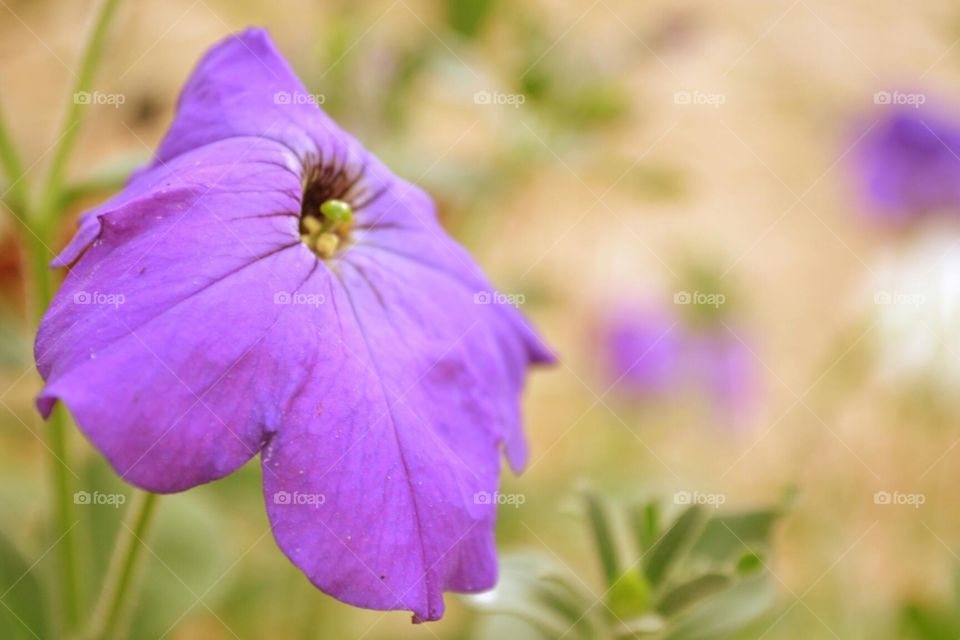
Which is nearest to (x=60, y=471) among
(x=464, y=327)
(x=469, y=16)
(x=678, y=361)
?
(x=464, y=327)

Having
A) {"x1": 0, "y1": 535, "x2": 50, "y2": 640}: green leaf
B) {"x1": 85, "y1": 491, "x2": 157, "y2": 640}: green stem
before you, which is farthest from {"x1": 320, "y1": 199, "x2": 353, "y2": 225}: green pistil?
{"x1": 0, "y1": 535, "x2": 50, "y2": 640}: green leaf

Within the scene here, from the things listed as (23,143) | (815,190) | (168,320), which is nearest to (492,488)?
(168,320)

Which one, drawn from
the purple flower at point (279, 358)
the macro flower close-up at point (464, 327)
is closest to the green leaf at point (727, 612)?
the macro flower close-up at point (464, 327)

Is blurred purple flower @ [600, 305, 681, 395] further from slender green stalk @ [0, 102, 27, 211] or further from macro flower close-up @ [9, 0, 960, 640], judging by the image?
slender green stalk @ [0, 102, 27, 211]

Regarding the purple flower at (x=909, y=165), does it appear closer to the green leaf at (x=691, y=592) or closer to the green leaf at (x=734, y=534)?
A: the green leaf at (x=734, y=534)

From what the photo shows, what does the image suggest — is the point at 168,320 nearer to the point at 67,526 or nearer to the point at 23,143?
the point at 67,526

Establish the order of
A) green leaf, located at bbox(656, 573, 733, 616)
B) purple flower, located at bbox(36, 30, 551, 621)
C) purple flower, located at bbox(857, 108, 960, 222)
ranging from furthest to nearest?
purple flower, located at bbox(857, 108, 960, 222) → green leaf, located at bbox(656, 573, 733, 616) → purple flower, located at bbox(36, 30, 551, 621)
